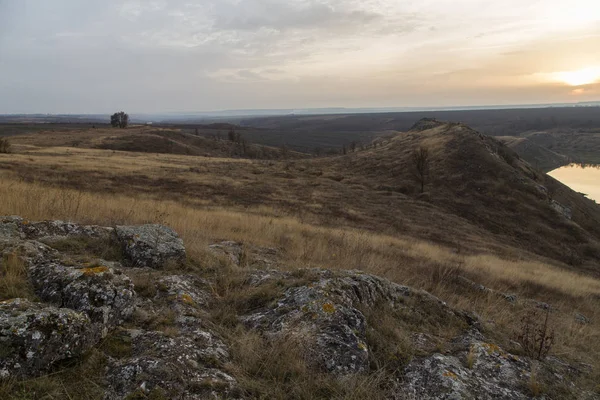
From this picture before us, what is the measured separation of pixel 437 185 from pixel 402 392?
147ft

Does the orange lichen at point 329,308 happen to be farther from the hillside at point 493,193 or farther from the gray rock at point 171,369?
the hillside at point 493,193

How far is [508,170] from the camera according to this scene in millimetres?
46125

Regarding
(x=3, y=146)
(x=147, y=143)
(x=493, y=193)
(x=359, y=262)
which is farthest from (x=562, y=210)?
(x=147, y=143)

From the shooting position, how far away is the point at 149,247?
17.9ft

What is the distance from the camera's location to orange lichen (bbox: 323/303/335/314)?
4.07 m

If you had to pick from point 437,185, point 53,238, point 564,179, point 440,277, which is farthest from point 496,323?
point 564,179

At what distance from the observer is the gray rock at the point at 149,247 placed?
5.31 metres

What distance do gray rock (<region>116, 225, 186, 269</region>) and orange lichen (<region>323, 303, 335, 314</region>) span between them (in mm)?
2622

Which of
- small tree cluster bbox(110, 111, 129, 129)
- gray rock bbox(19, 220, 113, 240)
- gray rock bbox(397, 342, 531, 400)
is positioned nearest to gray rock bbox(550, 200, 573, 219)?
gray rock bbox(397, 342, 531, 400)

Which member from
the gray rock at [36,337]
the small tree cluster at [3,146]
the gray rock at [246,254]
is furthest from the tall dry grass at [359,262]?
the small tree cluster at [3,146]

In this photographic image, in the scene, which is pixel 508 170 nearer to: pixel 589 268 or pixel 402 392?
pixel 589 268

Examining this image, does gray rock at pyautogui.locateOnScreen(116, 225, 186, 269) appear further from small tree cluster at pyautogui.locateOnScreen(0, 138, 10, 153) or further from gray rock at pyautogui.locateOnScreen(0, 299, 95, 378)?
small tree cluster at pyautogui.locateOnScreen(0, 138, 10, 153)

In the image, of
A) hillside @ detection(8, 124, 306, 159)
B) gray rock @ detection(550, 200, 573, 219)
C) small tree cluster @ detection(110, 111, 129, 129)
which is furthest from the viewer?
small tree cluster @ detection(110, 111, 129, 129)

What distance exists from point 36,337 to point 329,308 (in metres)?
2.79
